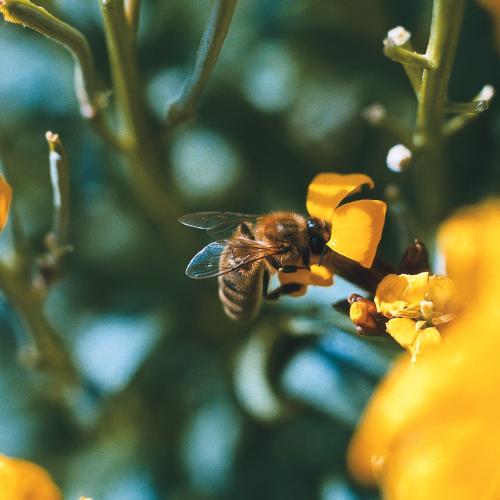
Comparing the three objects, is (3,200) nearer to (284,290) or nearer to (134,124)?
(134,124)

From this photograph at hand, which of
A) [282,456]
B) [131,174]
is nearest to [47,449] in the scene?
[282,456]

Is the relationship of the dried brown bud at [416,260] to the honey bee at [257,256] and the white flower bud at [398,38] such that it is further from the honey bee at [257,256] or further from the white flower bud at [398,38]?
the white flower bud at [398,38]

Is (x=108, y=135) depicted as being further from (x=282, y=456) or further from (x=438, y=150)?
(x=282, y=456)

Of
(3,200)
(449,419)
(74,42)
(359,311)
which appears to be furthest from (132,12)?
(449,419)

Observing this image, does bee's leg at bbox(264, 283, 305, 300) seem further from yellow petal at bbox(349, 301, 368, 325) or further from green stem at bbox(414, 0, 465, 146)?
green stem at bbox(414, 0, 465, 146)

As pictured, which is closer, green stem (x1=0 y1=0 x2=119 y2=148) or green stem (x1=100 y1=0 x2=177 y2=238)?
green stem (x1=0 y1=0 x2=119 y2=148)

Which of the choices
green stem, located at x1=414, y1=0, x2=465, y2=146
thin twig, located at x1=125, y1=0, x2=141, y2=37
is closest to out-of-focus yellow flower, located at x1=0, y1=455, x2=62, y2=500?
thin twig, located at x1=125, y1=0, x2=141, y2=37

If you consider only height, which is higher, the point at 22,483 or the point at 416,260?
the point at 416,260
